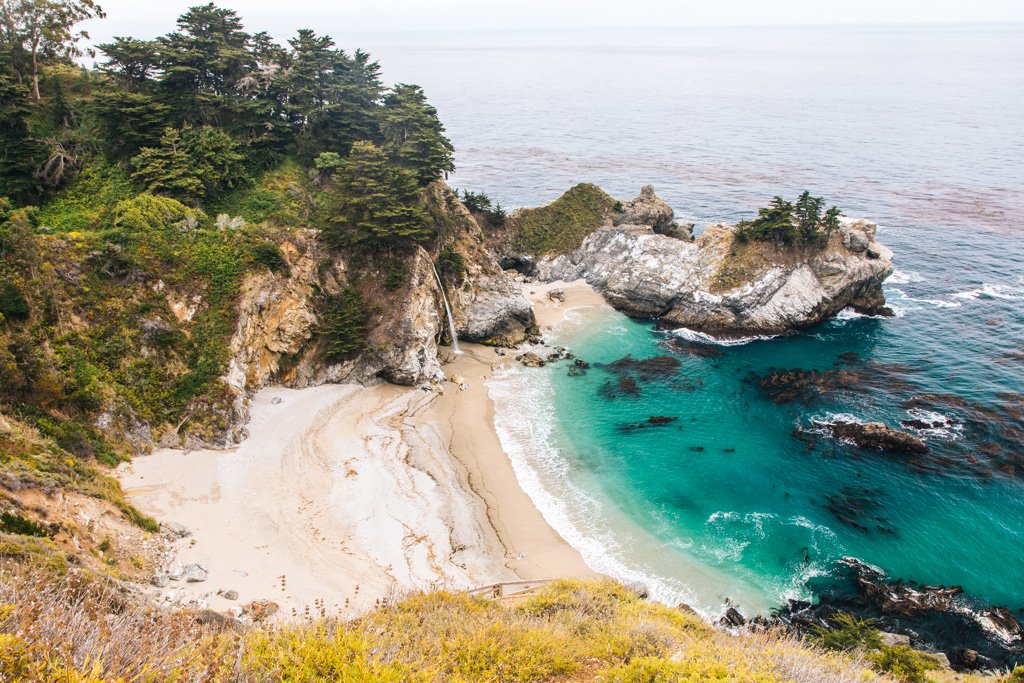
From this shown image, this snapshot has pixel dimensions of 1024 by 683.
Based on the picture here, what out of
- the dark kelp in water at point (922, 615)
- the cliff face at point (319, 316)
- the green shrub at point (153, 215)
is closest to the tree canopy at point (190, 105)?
the green shrub at point (153, 215)

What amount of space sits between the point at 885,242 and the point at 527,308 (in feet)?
165

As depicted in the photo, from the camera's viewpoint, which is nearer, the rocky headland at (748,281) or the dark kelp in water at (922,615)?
the dark kelp in water at (922,615)

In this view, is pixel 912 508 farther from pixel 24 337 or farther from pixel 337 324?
pixel 24 337

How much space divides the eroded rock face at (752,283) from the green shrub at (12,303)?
148 ft

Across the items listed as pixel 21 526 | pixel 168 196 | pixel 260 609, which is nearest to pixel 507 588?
pixel 260 609

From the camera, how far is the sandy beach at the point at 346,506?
22.6m

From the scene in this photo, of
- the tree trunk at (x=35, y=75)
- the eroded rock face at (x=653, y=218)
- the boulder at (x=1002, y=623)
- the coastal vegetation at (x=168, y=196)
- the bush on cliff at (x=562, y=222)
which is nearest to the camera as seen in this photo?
the boulder at (x=1002, y=623)

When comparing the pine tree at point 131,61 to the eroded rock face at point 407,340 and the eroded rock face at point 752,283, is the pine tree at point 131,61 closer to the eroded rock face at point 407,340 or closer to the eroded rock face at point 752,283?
the eroded rock face at point 407,340

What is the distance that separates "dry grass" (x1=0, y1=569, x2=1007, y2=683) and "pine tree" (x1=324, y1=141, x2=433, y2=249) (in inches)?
1101

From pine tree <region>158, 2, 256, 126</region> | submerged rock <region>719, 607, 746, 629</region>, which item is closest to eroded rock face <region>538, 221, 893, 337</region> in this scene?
submerged rock <region>719, 607, 746, 629</region>

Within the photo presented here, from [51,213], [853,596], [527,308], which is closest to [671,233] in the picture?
[527,308]

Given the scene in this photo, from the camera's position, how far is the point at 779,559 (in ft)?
86.8

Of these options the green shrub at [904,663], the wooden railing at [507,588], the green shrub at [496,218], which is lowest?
the wooden railing at [507,588]

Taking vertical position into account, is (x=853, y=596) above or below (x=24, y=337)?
below
